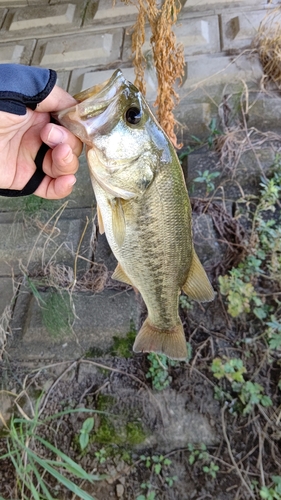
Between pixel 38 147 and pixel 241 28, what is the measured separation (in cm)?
263

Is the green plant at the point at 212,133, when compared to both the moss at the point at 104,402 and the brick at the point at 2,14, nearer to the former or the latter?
the moss at the point at 104,402

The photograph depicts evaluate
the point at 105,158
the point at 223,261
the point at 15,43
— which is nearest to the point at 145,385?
the point at 223,261

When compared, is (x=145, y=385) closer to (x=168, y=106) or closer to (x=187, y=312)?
(x=187, y=312)

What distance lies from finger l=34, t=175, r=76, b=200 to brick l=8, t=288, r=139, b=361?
0.92 m

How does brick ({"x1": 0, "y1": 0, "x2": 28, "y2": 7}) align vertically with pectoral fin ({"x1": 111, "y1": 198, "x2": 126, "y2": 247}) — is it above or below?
above

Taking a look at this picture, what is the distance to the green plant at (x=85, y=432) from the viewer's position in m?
1.88

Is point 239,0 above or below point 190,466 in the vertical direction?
above

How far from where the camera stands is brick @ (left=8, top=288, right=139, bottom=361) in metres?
2.13

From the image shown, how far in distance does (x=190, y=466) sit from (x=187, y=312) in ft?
2.44

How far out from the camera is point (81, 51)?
3.44m

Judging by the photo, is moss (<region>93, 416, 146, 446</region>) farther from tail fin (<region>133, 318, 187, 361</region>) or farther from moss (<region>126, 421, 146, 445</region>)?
tail fin (<region>133, 318, 187, 361</region>)

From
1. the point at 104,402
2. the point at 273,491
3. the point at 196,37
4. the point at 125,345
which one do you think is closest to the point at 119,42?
the point at 196,37

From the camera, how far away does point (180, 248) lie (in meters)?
1.28

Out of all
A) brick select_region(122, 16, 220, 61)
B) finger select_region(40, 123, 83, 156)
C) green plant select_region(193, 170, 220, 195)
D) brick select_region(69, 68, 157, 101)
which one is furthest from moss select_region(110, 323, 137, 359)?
brick select_region(122, 16, 220, 61)
